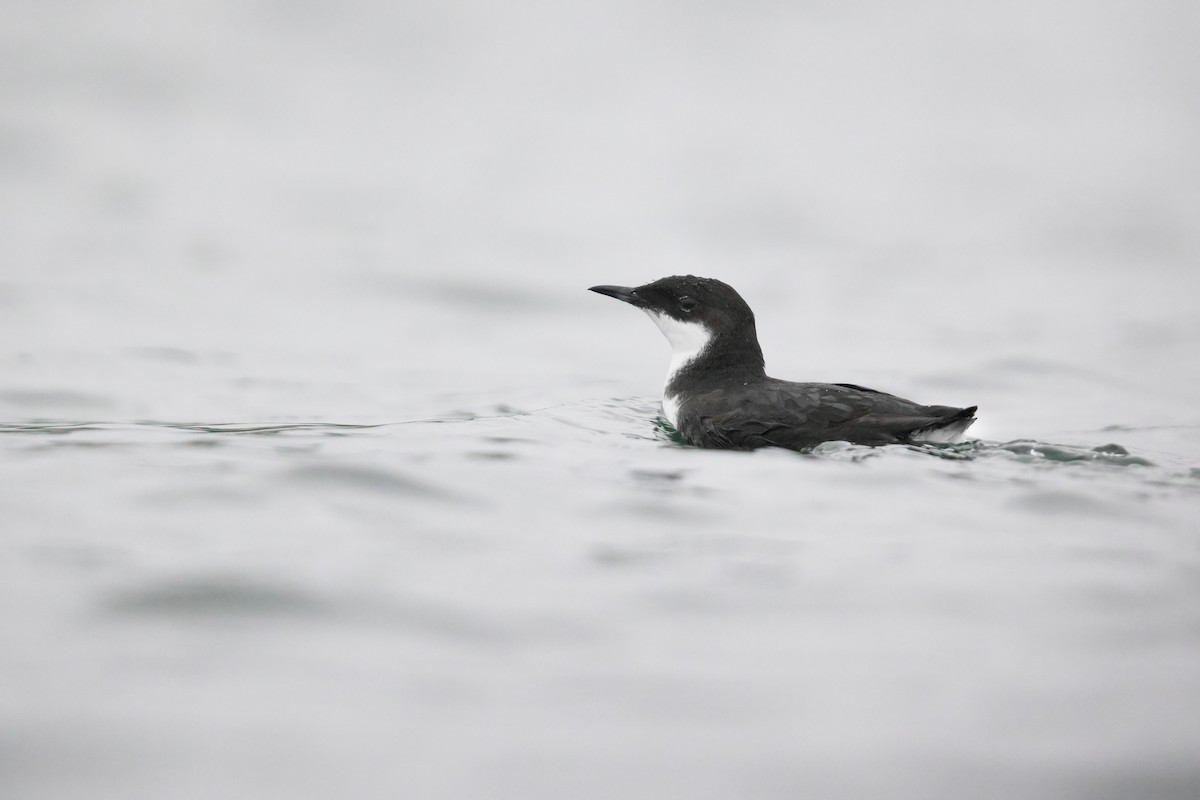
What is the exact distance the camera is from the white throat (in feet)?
23.7

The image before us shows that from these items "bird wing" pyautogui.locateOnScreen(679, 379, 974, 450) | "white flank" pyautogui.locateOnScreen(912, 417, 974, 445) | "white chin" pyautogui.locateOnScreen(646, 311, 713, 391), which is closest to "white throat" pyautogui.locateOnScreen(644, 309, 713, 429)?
"white chin" pyautogui.locateOnScreen(646, 311, 713, 391)

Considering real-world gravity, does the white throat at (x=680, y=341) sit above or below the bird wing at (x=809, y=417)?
above

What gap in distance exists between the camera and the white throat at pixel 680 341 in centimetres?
723

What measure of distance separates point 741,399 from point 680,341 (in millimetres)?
1162

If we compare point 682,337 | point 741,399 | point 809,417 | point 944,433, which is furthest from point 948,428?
point 682,337

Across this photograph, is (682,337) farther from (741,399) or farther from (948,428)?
(948,428)

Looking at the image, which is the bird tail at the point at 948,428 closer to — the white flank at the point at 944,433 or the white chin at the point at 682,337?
the white flank at the point at 944,433

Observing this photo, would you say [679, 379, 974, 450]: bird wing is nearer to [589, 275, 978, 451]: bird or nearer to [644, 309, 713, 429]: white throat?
[589, 275, 978, 451]: bird

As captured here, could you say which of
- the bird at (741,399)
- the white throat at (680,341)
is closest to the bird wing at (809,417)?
the bird at (741,399)

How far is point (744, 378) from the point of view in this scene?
6.98 meters

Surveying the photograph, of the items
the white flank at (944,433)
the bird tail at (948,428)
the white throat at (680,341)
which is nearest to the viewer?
the bird tail at (948,428)

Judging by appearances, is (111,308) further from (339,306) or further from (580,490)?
(580,490)

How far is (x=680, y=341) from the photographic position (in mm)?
7438

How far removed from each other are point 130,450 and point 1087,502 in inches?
162
